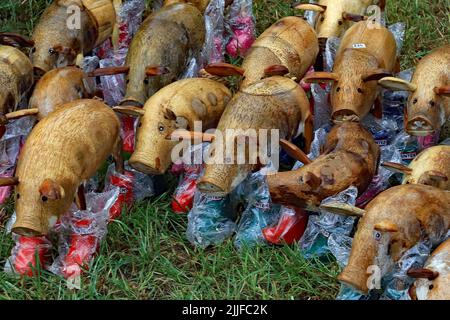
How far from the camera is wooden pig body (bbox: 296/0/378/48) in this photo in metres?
5.30

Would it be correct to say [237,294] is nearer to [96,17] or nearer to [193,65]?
[193,65]

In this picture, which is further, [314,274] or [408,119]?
[408,119]

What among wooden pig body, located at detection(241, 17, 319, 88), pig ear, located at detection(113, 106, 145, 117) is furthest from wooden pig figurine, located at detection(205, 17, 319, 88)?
pig ear, located at detection(113, 106, 145, 117)

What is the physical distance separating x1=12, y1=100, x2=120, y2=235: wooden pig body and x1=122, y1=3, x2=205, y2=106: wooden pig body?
1.48ft

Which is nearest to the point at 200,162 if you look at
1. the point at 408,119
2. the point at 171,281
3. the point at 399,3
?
the point at 171,281

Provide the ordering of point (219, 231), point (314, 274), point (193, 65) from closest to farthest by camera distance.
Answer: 1. point (314, 274)
2. point (219, 231)
3. point (193, 65)

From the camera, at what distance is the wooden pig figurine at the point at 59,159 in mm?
3967

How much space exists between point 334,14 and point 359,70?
2.41 feet

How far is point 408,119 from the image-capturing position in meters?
4.59

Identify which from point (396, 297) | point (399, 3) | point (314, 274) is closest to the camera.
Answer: point (396, 297)

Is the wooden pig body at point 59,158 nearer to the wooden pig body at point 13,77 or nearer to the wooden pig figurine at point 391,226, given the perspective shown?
the wooden pig body at point 13,77

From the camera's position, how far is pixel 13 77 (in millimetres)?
4816

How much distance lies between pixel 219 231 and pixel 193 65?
4.08 feet

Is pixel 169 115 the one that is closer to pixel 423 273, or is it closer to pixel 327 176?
pixel 327 176
